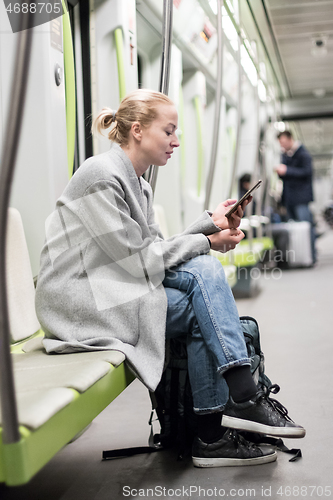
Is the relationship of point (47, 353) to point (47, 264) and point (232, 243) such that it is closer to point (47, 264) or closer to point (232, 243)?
point (47, 264)

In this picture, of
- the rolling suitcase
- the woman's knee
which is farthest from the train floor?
the rolling suitcase

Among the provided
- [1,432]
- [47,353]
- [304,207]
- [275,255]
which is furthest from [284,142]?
[1,432]

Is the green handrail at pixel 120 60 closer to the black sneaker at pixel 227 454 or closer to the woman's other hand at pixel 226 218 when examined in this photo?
the woman's other hand at pixel 226 218

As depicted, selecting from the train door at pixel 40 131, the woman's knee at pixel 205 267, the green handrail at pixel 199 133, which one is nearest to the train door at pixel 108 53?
the train door at pixel 40 131

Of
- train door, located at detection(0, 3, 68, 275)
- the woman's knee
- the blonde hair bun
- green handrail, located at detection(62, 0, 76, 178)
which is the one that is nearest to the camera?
the woman's knee

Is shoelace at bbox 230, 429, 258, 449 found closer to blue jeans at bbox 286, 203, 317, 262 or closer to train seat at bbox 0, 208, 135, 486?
train seat at bbox 0, 208, 135, 486

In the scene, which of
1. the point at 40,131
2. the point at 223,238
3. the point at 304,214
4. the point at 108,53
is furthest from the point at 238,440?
the point at 304,214

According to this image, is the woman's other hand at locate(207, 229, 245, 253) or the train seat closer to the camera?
the train seat

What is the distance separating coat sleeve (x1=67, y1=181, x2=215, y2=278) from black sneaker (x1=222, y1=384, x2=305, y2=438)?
0.54 metres

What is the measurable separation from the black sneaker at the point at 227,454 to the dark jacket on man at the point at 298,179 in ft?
23.0

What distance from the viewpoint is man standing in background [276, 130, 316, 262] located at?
866 centimetres

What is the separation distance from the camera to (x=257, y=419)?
6.42 ft

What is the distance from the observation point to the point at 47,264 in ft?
6.52

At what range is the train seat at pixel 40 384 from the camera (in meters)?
1.25
